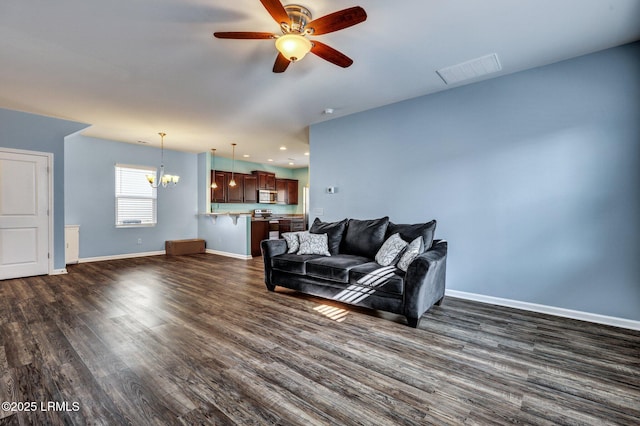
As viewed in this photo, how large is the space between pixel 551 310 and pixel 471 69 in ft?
9.29

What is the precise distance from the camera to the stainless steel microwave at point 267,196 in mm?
9305

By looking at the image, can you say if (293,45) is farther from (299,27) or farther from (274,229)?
(274,229)

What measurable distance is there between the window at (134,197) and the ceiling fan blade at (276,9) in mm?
Result: 6218

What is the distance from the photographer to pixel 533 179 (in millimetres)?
3277

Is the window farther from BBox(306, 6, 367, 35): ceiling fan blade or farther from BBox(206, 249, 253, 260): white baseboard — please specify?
BBox(306, 6, 367, 35): ceiling fan blade

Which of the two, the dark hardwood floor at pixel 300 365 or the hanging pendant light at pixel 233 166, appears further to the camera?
the hanging pendant light at pixel 233 166

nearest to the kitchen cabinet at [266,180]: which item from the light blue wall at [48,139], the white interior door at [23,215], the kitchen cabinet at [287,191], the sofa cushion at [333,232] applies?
the kitchen cabinet at [287,191]

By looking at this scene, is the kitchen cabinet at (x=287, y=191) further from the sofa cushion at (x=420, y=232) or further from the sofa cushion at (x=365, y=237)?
the sofa cushion at (x=420, y=232)

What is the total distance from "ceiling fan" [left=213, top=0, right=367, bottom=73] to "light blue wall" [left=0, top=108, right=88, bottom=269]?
472 centimetres

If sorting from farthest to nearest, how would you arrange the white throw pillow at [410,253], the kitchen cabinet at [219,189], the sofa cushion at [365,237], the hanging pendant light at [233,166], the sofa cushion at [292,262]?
the kitchen cabinet at [219,189] < the hanging pendant light at [233,166] < the sofa cushion at [365,237] < the sofa cushion at [292,262] < the white throw pillow at [410,253]

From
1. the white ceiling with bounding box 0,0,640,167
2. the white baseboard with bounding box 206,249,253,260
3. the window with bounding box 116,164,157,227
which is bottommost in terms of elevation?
the white baseboard with bounding box 206,249,253,260

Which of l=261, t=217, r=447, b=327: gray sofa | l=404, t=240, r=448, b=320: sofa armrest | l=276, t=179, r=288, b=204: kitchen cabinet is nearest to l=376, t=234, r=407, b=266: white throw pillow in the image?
l=261, t=217, r=447, b=327: gray sofa

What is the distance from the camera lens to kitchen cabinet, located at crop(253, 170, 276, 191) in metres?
9.24

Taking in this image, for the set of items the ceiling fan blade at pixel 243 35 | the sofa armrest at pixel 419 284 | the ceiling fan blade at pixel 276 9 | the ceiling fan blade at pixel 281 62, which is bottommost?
the sofa armrest at pixel 419 284
